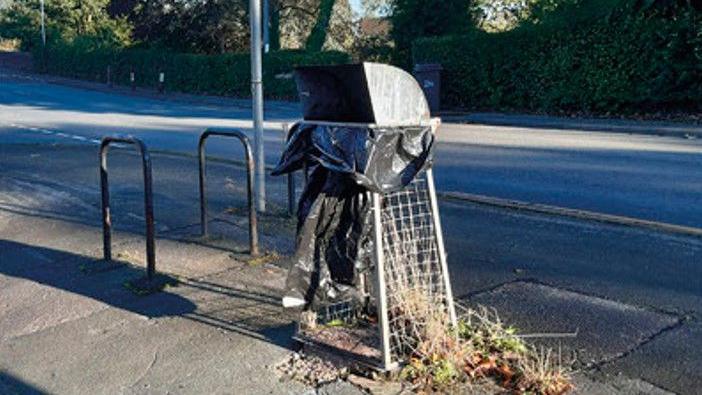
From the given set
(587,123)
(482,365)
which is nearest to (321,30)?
(587,123)

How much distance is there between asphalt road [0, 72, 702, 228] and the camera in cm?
895

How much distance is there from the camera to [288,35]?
44.7 m

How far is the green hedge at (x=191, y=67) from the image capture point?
3350cm

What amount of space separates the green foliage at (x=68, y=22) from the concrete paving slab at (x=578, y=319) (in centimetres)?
4549

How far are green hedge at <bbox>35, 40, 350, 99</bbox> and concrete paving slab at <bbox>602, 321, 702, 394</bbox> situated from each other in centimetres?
2707

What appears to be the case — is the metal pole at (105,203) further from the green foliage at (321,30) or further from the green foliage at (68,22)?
the green foliage at (68,22)

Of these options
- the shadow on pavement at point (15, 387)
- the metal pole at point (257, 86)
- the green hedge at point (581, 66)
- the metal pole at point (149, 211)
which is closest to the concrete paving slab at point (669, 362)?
the shadow on pavement at point (15, 387)

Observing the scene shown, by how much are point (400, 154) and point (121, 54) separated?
139 feet

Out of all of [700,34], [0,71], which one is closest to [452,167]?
[700,34]

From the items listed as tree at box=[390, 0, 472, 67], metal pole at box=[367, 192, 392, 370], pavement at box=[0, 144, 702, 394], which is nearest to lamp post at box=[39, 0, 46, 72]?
tree at box=[390, 0, 472, 67]

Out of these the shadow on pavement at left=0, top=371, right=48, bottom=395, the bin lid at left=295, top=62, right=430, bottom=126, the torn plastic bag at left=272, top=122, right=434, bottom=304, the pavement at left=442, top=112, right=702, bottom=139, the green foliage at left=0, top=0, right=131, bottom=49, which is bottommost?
the shadow on pavement at left=0, top=371, right=48, bottom=395

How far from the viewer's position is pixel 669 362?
408 cm

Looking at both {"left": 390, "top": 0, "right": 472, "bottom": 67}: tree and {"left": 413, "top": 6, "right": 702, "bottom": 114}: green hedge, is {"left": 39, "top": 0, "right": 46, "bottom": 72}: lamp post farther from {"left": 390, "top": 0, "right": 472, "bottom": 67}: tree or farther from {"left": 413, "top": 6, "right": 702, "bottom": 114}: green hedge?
{"left": 413, "top": 6, "right": 702, "bottom": 114}: green hedge

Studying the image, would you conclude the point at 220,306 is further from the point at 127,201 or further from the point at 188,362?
the point at 127,201
